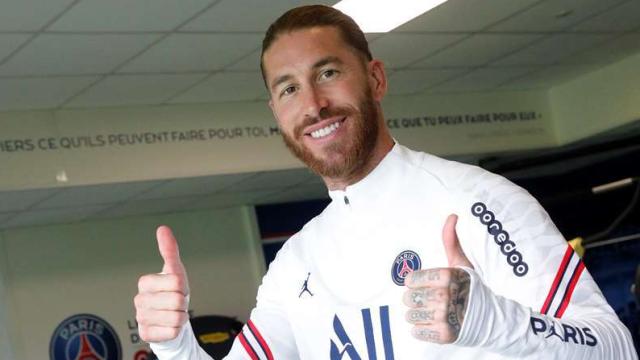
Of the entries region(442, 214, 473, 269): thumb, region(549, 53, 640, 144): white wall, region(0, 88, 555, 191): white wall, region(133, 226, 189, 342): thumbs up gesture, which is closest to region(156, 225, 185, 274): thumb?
region(133, 226, 189, 342): thumbs up gesture

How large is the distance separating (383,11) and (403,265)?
132 inches

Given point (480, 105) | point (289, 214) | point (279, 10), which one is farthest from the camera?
point (289, 214)

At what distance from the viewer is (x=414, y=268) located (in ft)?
5.82

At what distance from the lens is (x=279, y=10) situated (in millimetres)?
4582

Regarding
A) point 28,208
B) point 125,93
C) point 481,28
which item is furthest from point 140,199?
point 481,28

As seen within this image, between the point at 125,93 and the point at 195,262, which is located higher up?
the point at 125,93

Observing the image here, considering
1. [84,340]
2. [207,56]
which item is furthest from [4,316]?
[207,56]

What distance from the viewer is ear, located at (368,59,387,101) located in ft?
6.37

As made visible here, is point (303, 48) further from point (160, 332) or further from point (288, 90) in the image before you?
point (160, 332)

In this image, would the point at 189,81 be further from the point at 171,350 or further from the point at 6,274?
the point at 171,350

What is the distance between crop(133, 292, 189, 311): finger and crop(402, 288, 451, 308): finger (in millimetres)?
465

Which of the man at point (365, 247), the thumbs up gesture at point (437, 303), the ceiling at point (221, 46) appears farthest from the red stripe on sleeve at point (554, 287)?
the ceiling at point (221, 46)

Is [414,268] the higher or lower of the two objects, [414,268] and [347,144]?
the lower

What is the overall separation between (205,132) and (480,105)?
91.8 inches
